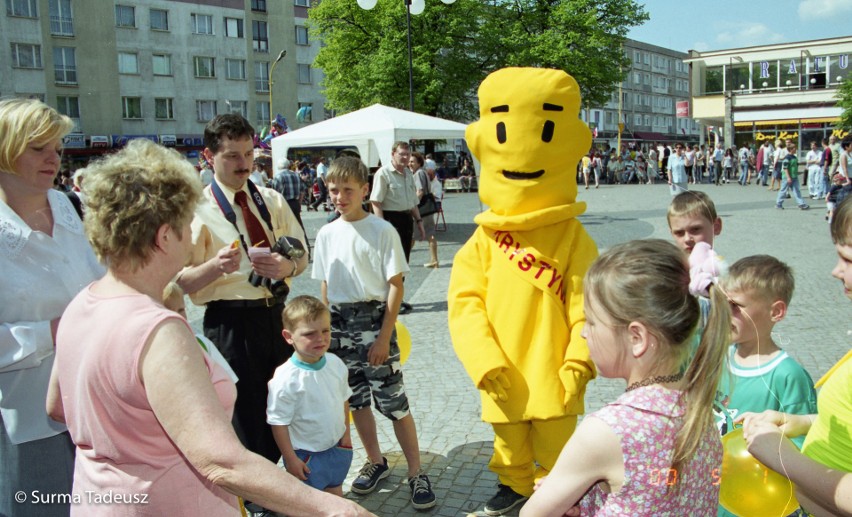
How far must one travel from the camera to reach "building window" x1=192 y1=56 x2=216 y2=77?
134ft

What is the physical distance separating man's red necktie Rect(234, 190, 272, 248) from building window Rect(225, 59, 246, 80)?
137 feet

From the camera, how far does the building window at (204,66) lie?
134 ft

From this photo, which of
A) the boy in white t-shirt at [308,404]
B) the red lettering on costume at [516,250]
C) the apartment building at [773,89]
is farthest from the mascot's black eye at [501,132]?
the apartment building at [773,89]

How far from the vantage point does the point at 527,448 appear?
3.35m

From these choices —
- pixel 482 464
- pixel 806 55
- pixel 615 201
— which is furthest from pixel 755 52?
pixel 482 464

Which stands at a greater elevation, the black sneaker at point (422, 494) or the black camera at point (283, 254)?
the black camera at point (283, 254)

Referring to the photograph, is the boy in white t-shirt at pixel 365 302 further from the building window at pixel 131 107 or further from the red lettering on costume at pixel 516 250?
the building window at pixel 131 107

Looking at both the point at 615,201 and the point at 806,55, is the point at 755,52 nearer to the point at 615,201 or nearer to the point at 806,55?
the point at 806,55

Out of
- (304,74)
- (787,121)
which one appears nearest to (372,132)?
(304,74)

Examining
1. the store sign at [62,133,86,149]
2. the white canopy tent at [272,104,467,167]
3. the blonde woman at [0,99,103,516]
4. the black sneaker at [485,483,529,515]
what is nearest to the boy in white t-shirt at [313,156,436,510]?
the black sneaker at [485,483,529,515]

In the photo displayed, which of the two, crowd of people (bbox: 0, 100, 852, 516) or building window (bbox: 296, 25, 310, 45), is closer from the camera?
crowd of people (bbox: 0, 100, 852, 516)

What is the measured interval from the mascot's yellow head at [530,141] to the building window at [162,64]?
4091 centimetres

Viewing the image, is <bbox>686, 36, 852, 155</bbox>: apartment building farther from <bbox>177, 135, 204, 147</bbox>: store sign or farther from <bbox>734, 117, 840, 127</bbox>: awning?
<bbox>177, 135, 204, 147</bbox>: store sign

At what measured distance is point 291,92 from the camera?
4472 cm
